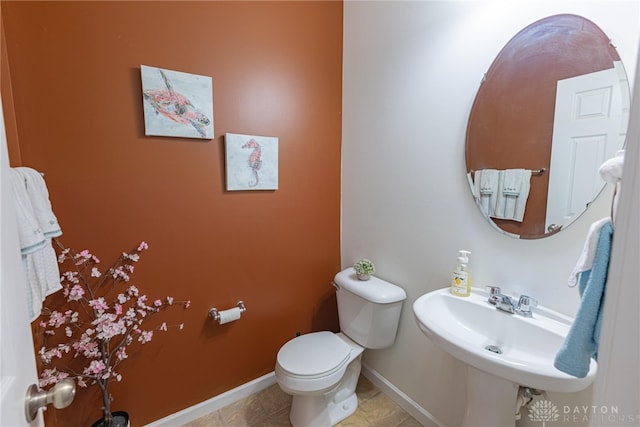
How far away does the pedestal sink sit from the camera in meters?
0.81

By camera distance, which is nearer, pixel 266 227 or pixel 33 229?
pixel 33 229

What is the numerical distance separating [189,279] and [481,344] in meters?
1.42

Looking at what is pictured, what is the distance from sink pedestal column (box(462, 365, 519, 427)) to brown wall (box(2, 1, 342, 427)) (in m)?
1.11

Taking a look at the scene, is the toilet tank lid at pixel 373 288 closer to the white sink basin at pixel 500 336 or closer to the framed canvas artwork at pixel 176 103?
the white sink basin at pixel 500 336

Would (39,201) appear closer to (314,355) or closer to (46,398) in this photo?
(46,398)

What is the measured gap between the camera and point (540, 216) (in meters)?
1.10

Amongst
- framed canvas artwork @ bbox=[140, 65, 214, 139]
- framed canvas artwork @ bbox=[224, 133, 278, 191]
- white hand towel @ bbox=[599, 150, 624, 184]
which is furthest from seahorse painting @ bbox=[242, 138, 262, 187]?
white hand towel @ bbox=[599, 150, 624, 184]

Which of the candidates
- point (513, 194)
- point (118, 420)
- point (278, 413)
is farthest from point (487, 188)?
point (118, 420)

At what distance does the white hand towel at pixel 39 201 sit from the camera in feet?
3.24

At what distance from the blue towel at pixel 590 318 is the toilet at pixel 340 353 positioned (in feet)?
3.04

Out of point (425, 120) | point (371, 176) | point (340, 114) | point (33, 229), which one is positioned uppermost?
point (340, 114)

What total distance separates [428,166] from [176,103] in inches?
51.0

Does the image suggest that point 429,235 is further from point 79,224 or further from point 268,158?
point 79,224

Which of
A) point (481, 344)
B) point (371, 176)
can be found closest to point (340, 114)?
point (371, 176)
